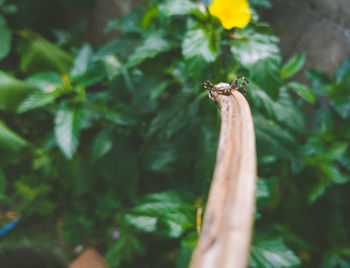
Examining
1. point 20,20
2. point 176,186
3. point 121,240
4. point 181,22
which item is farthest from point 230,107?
point 20,20

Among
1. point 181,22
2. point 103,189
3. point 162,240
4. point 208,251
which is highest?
point 181,22

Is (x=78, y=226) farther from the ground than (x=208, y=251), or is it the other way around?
(x=208, y=251)

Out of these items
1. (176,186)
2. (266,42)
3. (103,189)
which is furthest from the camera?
(103,189)

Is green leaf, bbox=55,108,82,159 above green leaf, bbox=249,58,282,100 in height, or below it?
below

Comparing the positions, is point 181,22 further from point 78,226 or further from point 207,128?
point 78,226

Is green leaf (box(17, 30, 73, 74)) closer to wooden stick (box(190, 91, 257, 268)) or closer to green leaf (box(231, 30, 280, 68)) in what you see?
green leaf (box(231, 30, 280, 68))

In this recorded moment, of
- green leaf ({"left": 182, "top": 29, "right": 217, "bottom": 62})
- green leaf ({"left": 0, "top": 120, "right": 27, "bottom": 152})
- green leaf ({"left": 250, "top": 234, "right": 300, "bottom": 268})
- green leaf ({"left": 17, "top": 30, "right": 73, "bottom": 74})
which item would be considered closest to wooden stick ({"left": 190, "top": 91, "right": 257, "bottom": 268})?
green leaf ({"left": 182, "top": 29, "right": 217, "bottom": 62})

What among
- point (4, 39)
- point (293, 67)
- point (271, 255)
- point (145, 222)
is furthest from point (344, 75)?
point (4, 39)
